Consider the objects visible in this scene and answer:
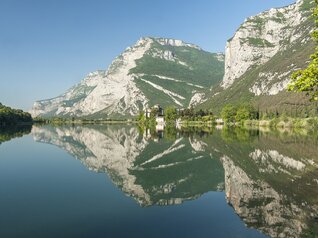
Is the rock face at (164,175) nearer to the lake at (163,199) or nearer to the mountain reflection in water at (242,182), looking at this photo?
the mountain reflection in water at (242,182)

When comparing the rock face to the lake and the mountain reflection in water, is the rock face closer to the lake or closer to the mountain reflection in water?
the mountain reflection in water

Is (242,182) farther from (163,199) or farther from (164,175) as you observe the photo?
(164,175)

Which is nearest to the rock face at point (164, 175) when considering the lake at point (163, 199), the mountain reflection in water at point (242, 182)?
the mountain reflection in water at point (242, 182)

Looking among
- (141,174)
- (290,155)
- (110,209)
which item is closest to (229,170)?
(141,174)

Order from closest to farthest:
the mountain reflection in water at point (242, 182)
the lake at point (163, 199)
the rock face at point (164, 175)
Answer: the lake at point (163, 199) → the mountain reflection in water at point (242, 182) → the rock face at point (164, 175)

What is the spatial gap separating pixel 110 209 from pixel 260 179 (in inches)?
760

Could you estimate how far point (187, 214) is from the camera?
25.3 metres

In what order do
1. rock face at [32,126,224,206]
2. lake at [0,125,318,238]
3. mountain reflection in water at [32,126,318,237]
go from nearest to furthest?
lake at [0,125,318,238], mountain reflection in water at [32,126,318,237], rock face at [32,126,224,206]

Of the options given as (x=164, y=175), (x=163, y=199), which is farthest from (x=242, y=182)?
(x=164, y=175)

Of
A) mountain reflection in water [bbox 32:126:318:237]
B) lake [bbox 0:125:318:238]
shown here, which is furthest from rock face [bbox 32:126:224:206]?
lake [bbox 0:125:318:238]

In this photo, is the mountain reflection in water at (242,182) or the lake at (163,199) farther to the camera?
the mountain reflection in water at (242,182)

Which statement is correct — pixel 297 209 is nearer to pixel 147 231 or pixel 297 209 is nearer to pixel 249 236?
pixel 249 236

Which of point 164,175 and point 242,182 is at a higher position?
point 242,182

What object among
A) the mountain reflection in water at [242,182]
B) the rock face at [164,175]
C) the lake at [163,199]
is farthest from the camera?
the rock face at [164,175]
